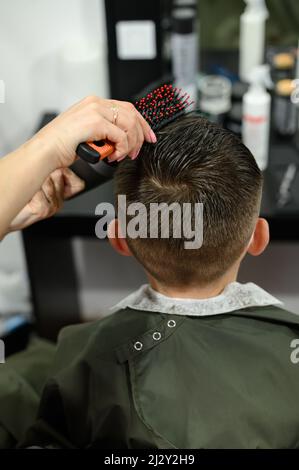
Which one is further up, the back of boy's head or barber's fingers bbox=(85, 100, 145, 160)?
barber's fingers bbox=(85, 100, 145, 160)

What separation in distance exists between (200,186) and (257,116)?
83cm

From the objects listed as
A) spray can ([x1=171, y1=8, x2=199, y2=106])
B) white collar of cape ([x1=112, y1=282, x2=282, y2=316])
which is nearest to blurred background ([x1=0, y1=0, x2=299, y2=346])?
spray can ([x1=171, y1=8, x2=199, y2=106])

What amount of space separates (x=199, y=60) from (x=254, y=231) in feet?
3.41

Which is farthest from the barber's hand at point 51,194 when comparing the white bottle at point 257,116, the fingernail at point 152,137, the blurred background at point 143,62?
the white bottle at point 257,116

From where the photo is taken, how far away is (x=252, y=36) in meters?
2.02

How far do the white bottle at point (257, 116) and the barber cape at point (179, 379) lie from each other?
67 centimetres

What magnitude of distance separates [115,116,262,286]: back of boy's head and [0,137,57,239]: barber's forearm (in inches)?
7.8

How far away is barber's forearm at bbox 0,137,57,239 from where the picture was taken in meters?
1.01

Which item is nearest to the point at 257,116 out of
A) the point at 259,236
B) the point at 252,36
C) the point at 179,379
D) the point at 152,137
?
the point at 252,36

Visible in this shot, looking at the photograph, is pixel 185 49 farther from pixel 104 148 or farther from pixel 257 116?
pixel 104 148

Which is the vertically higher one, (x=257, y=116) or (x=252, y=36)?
(x=252, y=36)

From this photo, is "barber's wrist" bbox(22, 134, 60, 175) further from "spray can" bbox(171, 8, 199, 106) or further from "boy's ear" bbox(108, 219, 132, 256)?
"spray can" bbox(171, 8, 199, 106)

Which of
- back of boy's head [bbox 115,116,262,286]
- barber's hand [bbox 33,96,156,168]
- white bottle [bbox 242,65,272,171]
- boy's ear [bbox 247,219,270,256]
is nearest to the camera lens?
barber's hand [bbox 33,96,156,168]
